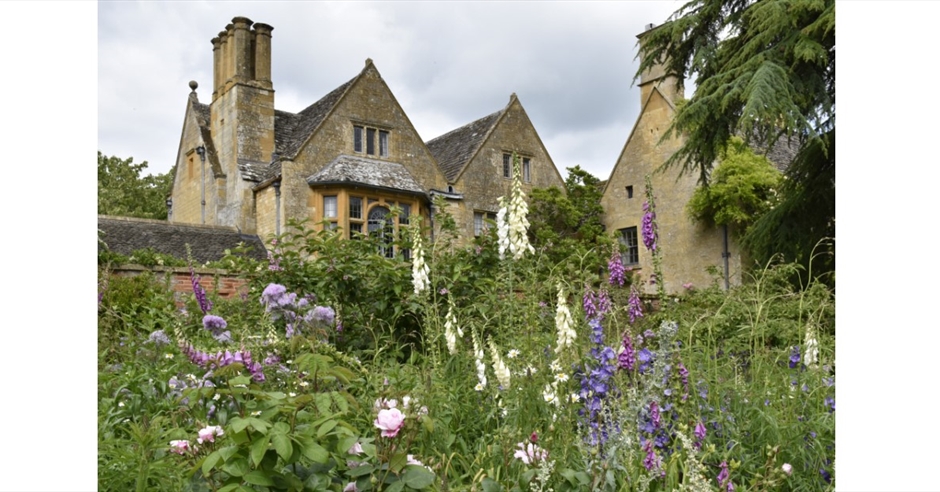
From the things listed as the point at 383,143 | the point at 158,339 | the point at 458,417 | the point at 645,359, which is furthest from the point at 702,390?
the point at 383,143

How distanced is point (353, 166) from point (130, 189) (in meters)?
6.97

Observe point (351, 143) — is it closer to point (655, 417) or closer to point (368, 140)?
point (368, 140)

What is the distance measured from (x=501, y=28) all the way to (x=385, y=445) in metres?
2.56

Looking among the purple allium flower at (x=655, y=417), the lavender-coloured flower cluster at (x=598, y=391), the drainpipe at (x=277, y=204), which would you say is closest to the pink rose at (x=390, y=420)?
the lavender-coloured flower cluster at (x=598, y=391)

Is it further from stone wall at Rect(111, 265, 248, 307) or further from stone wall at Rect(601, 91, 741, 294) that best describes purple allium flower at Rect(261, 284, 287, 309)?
stone wall at Rect(601, 91, 741, 294)

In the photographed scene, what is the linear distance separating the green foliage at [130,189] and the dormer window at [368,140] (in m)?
5.81

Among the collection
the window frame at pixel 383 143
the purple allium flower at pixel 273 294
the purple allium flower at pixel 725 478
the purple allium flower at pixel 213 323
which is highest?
the window frame at pixel 383 143

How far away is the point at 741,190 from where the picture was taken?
1553 centimetres

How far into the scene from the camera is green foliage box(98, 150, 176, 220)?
17.8 meters

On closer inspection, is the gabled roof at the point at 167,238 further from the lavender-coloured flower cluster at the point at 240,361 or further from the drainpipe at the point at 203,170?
the lavender-coloured flower cluster at the point at 240,361

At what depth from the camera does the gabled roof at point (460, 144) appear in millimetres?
18500

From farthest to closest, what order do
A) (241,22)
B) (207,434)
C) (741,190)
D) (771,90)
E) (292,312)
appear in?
(241,22)
(741,190)
(771,90)
(292,312)
(207,434)
